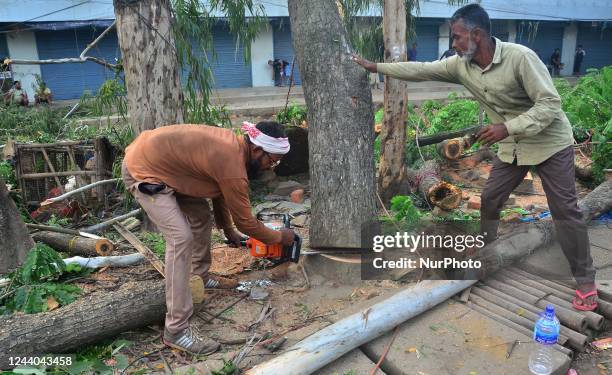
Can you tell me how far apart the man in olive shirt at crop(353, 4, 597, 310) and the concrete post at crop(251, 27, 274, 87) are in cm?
1753

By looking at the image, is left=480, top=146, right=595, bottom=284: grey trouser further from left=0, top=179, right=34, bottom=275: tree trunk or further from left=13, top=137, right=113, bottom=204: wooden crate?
left=13, top=137, right=113, bottom=204: wooden crate

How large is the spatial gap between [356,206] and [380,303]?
3.12 ft

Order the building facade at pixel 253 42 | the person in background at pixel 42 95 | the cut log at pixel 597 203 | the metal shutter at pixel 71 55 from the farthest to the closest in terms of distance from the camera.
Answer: the metal shutter at pixel 71 55 < the building facade at pixel 253 42 < the person in background at pixel 42 95 < the cut log at pixel 597 203

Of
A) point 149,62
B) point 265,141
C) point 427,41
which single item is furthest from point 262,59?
point 265,141

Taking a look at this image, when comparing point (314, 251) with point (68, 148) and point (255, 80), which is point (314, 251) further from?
point (255, 80)

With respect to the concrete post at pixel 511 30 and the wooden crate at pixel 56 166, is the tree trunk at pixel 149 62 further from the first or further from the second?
the concrete post at pixel 511 30

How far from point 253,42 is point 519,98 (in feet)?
41.0

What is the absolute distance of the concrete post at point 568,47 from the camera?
24859mm

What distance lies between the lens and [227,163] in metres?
3.01

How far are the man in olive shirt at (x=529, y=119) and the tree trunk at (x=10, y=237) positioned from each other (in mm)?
4014

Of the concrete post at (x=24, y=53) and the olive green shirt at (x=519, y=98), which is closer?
the olive green shirt at (x=519, y=98)

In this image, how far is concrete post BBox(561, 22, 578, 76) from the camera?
24859 mm

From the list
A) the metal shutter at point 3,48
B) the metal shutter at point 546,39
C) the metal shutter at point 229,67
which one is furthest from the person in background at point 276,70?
the metal shutter at point 546,39

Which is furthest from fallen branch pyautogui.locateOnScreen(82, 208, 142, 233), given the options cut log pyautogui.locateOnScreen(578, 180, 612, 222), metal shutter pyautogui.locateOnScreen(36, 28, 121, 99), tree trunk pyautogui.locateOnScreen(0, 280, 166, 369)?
metal shutter pyautogui.locateOnScreen(36, 28, 121, 99)
